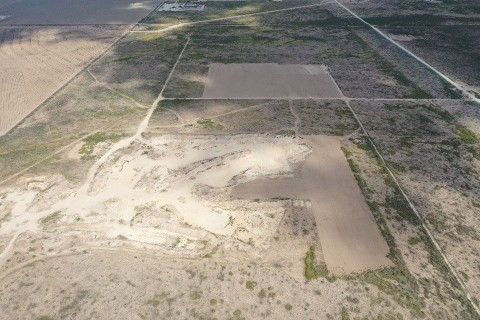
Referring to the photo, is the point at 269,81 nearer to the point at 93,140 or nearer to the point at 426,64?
the point at 426,64

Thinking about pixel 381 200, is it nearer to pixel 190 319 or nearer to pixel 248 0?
pixel 190 319

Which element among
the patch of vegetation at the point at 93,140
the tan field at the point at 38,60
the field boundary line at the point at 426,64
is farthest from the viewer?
the field boundary line at the point at 426,64

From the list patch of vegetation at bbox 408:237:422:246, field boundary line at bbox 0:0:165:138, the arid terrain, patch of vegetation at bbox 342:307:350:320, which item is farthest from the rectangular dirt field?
patch of vegetation at bbox 342:307:350:320

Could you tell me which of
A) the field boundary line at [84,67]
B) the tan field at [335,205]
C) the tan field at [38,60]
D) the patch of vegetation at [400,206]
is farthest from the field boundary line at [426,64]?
the tan field at [38,60]

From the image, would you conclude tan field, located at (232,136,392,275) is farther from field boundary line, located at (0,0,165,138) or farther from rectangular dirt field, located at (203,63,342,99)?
field boundary line, located at (0,0,165,138)

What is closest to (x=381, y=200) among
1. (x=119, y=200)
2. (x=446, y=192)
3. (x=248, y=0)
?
(x=446, y=192)

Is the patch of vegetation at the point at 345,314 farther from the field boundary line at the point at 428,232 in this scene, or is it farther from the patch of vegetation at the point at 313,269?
the field boundary line at the point at 428,232
